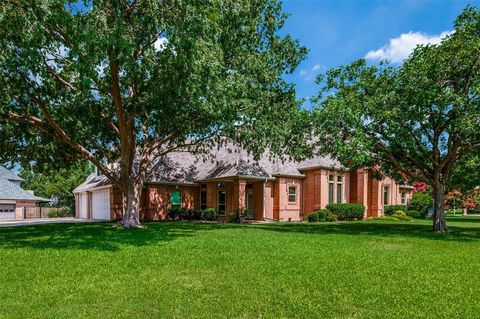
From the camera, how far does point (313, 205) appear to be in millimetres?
28109

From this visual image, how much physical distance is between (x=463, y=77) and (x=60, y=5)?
51.7ft

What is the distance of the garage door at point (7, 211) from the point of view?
36469mm

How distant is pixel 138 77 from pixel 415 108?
36.9 ft

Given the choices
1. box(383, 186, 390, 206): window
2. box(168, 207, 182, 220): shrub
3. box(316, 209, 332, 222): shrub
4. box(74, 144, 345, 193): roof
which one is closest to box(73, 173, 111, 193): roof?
box(74, 144, 345, 193): roof

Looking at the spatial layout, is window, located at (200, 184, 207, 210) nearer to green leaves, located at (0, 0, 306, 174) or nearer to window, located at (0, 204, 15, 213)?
green leaves, located at (0, 0, 306, 174)

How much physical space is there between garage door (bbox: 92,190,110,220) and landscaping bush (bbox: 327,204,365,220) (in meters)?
16.9

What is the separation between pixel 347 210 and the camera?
28703mm

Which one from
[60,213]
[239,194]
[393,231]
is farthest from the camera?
[60,213]

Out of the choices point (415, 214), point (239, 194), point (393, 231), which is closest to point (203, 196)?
point (239, 194)

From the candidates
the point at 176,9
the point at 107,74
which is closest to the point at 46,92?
the point at 107,74

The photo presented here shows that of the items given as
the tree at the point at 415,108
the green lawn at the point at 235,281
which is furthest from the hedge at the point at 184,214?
the green lawn at the point at 235,281

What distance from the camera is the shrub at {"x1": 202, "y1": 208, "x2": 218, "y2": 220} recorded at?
26625mm

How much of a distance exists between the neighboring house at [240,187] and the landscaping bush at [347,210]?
2.74ft

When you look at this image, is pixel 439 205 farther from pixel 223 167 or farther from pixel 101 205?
pixel 101 205
